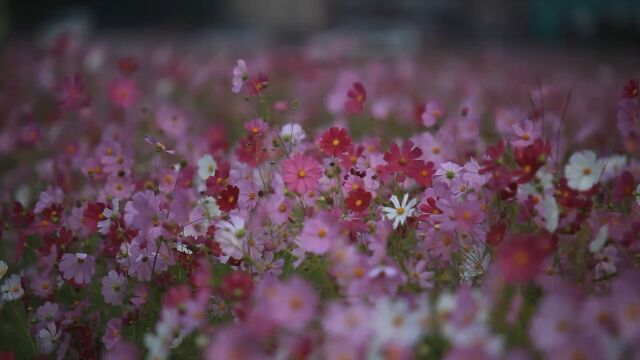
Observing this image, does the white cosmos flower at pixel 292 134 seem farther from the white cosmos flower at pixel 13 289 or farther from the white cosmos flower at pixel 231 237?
the white cosmos flower at pixel 13 289

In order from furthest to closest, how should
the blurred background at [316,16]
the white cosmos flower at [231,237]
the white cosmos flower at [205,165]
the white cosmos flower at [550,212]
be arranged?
the blurred background at [316,16] → the white cosmos flower at [205,165] → the white cosmos flower at [231,237] → the white cosmos flower at [550,212]

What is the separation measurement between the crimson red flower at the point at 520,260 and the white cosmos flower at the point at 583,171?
17.6 inches

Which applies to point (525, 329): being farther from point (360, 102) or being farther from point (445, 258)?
point (360, 102)

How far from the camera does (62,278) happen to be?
67.7 inches

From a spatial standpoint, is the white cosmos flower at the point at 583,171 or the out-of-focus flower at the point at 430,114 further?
the out-of-focus flower at the point at 430,114

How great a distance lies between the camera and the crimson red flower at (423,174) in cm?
173

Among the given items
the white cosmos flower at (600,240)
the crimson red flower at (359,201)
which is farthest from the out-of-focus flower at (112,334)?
the white cosmos flower at (600,240)

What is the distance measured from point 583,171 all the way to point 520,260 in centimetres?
51

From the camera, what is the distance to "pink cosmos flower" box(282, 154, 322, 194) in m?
1.73

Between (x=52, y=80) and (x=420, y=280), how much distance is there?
2.80m

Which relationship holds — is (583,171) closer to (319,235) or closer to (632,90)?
(632,90)

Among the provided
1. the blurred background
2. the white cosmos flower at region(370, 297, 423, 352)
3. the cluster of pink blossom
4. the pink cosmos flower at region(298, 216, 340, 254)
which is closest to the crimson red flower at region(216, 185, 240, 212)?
the cluster of pink blossom

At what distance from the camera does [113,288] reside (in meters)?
1.65

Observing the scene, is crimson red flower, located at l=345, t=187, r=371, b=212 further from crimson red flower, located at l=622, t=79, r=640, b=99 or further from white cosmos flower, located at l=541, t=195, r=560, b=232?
crimson red flower, located at l=622, t=79, r=640, b=99
